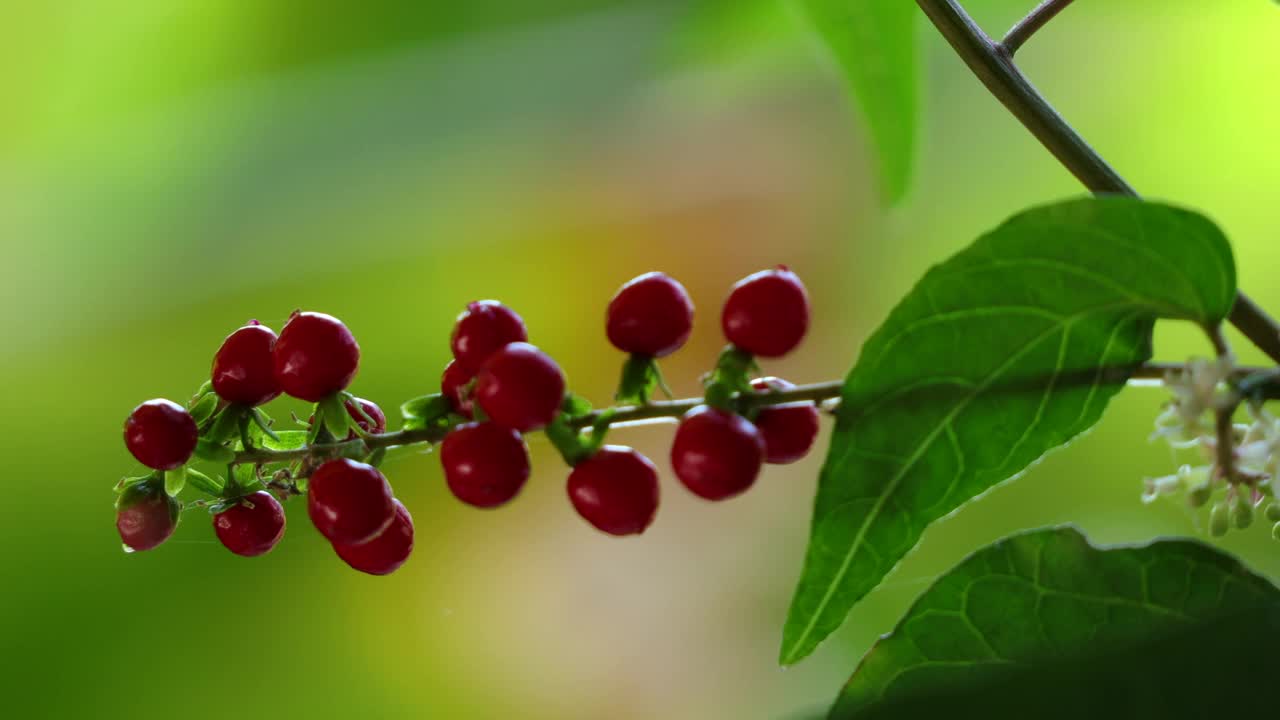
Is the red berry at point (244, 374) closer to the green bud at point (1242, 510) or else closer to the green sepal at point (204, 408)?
the green sepal at point (204, 408)

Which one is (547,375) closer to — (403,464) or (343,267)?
(403,464)

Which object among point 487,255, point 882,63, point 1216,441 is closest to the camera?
point 1216,441

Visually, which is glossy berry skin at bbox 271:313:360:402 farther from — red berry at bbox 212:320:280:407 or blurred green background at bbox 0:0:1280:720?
blurred green background at bbox 0:0:1280:720

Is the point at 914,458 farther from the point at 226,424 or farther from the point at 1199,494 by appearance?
the point at 226,424

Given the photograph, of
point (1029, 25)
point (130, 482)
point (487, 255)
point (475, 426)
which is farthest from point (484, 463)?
point (487, 255)

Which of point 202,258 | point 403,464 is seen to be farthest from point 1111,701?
point 202,258

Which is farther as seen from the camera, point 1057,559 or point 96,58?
point 96,58

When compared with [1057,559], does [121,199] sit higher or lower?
higher
